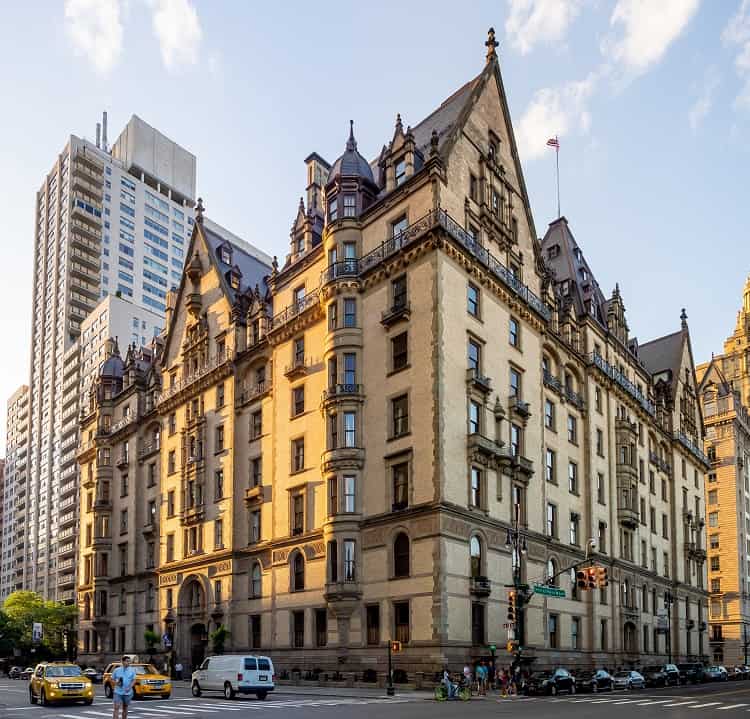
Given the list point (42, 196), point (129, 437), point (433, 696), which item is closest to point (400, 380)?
point (433, 696)

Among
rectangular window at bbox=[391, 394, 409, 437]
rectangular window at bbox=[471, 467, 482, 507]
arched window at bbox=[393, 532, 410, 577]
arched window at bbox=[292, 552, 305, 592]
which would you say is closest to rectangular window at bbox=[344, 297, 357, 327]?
rectangular window at bbox=[391, 394, 409, 437]

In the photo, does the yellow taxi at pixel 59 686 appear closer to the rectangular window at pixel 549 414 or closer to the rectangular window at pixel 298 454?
the rectangular window at pixel 298 454

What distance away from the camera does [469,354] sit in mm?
53875

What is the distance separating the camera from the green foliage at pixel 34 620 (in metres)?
109

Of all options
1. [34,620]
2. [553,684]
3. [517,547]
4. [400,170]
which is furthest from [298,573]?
[34,620]

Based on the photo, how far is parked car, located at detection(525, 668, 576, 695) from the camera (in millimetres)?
48688

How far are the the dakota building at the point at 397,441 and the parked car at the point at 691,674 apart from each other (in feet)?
12.0

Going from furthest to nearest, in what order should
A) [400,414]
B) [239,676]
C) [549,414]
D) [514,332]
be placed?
[549,414]
[514,332]
[400,414]
[239,676]

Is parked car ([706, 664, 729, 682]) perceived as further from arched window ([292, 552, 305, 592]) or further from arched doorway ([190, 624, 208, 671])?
arched doorway ([190, 624, 208, 671])

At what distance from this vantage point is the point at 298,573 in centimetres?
5806

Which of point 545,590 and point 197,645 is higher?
point 545,590

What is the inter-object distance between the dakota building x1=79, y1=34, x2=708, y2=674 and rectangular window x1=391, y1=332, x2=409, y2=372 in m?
0.13

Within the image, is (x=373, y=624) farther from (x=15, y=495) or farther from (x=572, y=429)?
(x=15, y=495)

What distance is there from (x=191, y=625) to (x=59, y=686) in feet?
103
